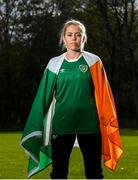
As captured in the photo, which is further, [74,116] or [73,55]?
[73,55]

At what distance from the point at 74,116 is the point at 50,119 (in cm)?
23

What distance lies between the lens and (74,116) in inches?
210

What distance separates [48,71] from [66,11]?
5257cm

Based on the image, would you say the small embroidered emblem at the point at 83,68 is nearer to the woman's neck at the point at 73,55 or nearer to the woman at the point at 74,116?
the woman at the point at 74,116

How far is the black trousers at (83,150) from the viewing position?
532 cm

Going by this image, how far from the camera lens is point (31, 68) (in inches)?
2354

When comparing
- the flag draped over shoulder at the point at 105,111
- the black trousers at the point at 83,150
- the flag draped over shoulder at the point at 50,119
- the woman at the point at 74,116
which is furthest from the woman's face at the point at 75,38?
the black trousers at the point at 83,150

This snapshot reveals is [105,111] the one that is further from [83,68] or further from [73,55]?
[73,55]

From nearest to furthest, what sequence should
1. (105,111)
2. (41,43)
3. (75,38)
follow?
(105,111) → (75,38) → (41,43)

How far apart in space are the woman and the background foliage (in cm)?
5121

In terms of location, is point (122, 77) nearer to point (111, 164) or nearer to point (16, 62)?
point (16, 62)

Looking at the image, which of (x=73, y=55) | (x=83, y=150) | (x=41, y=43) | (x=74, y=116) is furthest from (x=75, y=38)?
(x=41, y=43)

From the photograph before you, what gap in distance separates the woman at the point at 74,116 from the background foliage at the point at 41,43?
51.2 m

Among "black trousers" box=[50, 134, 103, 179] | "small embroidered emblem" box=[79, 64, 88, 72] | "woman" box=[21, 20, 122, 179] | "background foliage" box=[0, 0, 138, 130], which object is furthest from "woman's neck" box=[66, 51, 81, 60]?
"background foliage" box=[0, 0, 138, 130]
